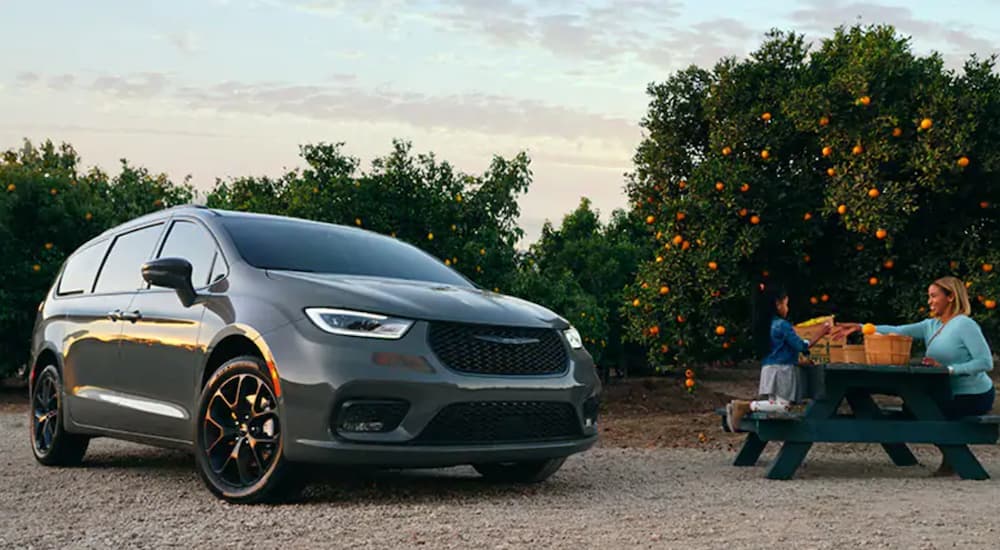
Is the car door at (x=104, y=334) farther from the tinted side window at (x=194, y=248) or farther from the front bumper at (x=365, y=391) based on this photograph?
the front bumper at (x=365, y=391)

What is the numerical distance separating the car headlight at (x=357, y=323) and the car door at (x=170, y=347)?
99cm

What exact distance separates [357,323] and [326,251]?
1408 mm

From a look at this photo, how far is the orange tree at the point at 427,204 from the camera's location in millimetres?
17484

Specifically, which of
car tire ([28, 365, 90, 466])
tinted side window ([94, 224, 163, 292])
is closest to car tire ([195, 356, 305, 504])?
tinted side window ([94, 224, 163, 292])

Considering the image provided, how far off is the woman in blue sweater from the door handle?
5.68 meters

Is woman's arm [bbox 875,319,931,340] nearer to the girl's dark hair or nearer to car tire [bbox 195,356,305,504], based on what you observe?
the girl's dark hair

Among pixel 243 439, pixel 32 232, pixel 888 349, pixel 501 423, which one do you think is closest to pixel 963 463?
pixel 888 349

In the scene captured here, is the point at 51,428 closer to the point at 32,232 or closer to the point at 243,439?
the point at 243,439

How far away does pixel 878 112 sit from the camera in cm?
1168

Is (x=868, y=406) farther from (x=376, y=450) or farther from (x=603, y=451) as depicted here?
(x=376, y=450)

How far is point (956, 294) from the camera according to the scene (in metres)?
9.02

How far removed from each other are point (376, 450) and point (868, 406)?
4.99 m

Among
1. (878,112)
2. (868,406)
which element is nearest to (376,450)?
(868,406)

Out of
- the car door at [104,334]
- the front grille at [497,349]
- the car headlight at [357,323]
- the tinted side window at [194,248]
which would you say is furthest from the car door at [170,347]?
the front grille at [497,349]
